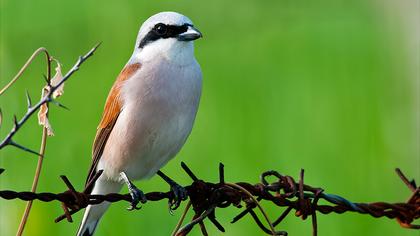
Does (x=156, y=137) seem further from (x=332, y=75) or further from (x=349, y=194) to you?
(x=332, y=75)

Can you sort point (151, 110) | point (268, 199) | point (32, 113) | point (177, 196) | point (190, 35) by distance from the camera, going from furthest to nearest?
point (190, 35)
point (151, 110)
point (177, 196)
point (268, 199)
point (32, 113)

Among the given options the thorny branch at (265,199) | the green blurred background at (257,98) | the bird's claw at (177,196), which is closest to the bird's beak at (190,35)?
the bird's claw at (177,196)

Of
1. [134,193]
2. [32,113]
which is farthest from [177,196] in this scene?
[32,113]

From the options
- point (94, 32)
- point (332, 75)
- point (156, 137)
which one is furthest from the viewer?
point (94, 32)

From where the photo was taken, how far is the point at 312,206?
417 centimetres

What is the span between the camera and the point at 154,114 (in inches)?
207

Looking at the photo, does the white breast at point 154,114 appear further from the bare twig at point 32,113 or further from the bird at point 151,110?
the bare twig at point 32,113

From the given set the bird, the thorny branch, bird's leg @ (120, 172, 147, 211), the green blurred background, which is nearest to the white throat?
the bird

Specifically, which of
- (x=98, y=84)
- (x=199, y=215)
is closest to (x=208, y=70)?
(x=98, y=84)

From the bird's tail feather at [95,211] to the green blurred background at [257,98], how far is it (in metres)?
0.91

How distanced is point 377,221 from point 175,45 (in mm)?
2744

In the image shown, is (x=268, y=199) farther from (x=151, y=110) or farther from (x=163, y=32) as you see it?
(x=163, y=32)

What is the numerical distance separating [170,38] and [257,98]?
393cm

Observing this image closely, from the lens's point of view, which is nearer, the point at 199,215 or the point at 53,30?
the point at 199,215
